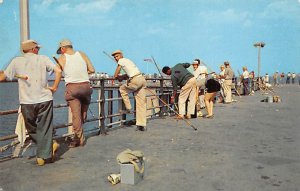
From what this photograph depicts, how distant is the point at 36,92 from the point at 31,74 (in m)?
0.26

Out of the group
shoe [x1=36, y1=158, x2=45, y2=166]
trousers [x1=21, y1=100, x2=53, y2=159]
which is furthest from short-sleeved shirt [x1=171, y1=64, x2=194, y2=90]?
shoe [x1=36, y1=158, x2=45, y2=166]

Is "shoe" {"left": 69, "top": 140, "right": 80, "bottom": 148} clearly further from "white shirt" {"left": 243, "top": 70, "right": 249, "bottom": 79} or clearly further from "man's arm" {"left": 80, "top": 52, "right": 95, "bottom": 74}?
"white shirt" {"left": 243, "top": 70, "right": 249, "bottom": 79}

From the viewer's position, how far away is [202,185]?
3998 millimetres

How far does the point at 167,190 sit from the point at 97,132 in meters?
4.25

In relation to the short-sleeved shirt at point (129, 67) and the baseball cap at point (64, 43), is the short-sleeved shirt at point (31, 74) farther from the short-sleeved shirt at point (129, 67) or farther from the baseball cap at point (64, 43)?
the short-sleeved shirt at point (129, 67)

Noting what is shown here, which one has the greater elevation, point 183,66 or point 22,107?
point 183,66

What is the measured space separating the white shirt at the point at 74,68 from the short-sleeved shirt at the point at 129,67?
1799 mm

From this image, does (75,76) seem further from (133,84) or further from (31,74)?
(133,84)

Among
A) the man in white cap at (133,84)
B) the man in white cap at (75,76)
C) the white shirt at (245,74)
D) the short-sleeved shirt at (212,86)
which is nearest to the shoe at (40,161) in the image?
the man in white cap at (75,76)

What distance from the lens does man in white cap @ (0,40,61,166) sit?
4.80 meters

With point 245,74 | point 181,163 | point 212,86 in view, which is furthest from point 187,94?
point 245,74

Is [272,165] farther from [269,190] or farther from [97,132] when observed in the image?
[97,132]

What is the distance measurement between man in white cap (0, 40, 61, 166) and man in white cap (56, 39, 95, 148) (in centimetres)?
Answer: 83

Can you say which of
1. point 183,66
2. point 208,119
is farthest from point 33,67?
point 208,119
